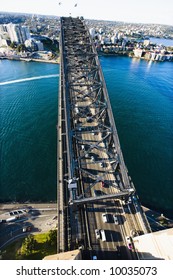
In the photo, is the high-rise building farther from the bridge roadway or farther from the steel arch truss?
the bridge roadway

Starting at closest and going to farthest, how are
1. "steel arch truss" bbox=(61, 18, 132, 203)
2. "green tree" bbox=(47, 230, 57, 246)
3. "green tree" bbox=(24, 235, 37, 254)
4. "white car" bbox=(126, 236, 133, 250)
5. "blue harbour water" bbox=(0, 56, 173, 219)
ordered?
"white car" bbox=(126, 236, 133, 250), "green tree" bbox=(24, 235, 37, 254), "steel arch truss" bbox=(61, 18, 132, 203), "green tree" bbox=(47, 230, 57, 246), "blue harbour water" bbox=(0, 56, 173, 219)

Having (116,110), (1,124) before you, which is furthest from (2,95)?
(116,110)

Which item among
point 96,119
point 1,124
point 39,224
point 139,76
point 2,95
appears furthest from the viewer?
point 139,76

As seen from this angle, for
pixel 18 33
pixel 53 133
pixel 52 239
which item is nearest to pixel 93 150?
pixel 52 239

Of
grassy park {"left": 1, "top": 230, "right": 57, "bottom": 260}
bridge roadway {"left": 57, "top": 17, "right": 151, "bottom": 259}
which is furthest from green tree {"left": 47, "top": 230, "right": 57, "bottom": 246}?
bridge roadway {"left": 57, "top": 17, "right": 151, "bottom": 259}

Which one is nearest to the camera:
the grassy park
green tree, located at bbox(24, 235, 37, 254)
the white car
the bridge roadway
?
the white car

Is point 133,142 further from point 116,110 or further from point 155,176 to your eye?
point 116,110

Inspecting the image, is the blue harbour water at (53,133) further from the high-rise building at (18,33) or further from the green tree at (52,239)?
the high-rise building at (18,33)

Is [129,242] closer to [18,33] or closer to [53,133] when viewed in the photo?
[53,133]

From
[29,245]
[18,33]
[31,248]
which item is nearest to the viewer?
[29,245]
